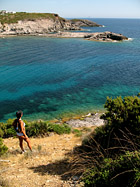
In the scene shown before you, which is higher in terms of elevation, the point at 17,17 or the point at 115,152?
the point at 17,17

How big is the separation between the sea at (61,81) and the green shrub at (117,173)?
15.3 metres

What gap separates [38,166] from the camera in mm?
8266

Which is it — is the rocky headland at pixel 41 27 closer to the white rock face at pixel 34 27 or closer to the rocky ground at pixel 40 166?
the white rock face at pixel 34 27

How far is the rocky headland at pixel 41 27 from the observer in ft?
271

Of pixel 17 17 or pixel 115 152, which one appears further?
pixel 17 17

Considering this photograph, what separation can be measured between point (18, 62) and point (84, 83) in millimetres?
20536

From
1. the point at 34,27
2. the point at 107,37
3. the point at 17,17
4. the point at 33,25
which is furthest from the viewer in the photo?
the point at 17,17

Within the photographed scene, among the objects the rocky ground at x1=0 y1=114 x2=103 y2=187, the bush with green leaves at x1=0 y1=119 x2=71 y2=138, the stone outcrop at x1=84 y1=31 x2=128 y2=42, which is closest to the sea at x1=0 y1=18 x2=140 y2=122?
the bush with green leaves at x1=0 y1=119 x2=71 y2=138

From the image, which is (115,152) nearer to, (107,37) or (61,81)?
(61,81)

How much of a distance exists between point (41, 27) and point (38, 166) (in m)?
104

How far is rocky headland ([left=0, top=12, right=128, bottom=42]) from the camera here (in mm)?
82562

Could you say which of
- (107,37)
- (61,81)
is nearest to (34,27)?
(107,37)

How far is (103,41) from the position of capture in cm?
7769

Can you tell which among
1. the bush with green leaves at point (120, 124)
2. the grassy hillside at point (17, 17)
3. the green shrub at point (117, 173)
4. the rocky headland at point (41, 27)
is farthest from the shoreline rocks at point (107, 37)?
the green shrub at point (117, 173)
